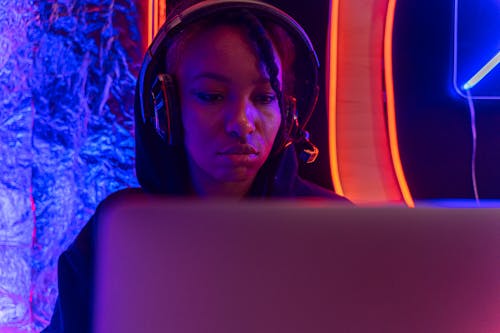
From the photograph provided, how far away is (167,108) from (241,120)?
0.65 feet

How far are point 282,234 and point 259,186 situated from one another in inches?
26.4

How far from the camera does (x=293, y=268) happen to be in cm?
35

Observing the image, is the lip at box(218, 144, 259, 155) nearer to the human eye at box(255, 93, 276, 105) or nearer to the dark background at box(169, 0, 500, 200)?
the human eye at box(255, 93, 276, 105)

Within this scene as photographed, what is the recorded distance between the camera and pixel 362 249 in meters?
0.35

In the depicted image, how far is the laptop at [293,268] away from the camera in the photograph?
0.35 m

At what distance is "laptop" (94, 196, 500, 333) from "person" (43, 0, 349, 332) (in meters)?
0.50

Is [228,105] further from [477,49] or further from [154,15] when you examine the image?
[477,49]

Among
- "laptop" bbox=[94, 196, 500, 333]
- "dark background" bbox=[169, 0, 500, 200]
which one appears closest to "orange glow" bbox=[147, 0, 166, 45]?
"dark background" bbox=[169, 0, 500, 200]

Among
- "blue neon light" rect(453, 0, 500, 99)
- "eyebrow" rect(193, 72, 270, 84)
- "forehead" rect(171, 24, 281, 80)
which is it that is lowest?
"eyebrow" rect(193, 72, 270, 84)

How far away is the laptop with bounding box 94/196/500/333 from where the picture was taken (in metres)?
0.35

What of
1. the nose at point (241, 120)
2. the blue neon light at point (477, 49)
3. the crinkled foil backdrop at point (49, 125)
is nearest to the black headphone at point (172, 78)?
the nose at point (241, 120)

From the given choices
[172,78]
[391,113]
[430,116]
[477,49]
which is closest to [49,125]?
[172,78]

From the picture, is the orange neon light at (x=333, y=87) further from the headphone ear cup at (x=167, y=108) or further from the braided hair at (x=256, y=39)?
the headphone ear cup at (x=167, y=108)

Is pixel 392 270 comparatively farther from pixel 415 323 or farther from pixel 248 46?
pixel 248 46
